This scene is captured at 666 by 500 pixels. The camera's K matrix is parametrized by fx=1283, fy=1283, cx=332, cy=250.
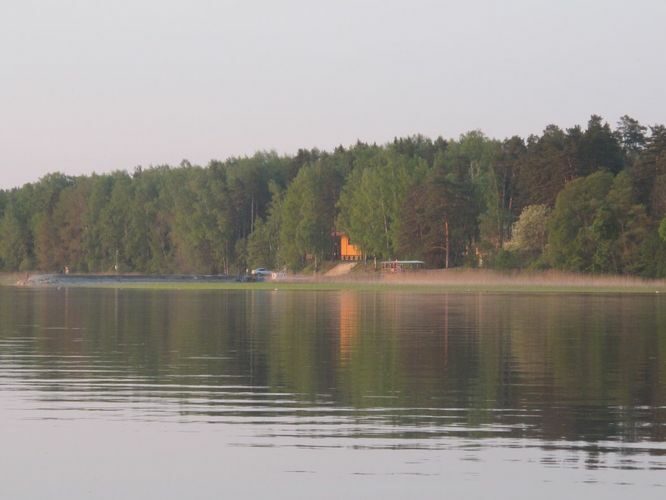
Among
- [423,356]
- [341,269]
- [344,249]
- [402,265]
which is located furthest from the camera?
[344,249]

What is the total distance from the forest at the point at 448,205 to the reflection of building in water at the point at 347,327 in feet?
174

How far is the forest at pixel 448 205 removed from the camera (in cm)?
12262

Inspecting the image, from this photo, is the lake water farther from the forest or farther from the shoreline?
the forest

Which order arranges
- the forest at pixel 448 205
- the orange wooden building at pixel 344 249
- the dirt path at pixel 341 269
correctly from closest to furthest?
the forest at pixel 448 205, the dirt path at pixel 341 269, the orange wooden building at pixel 344 249

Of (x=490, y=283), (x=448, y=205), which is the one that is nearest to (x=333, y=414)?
(x=490, y=283)

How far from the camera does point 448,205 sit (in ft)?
474

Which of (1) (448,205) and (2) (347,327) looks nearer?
(2) (347,327)

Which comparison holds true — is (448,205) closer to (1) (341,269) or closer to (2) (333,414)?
(1) (341,269)

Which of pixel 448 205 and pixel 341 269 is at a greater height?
pixel 448 205

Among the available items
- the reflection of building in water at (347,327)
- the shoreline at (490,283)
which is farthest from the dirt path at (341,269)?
the reflection of building in water at (347,327)

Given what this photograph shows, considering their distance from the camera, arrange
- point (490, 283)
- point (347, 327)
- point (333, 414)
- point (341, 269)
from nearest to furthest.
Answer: point (333, 414), point (347, 327), point (490, 283), point (341, 269)

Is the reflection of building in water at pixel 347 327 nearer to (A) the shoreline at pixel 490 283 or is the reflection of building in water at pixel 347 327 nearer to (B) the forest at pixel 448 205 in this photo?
(A) the shoreline at pixel 490 283

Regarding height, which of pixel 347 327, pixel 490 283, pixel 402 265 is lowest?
pixel 347 327

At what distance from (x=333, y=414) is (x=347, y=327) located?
87.5ft
